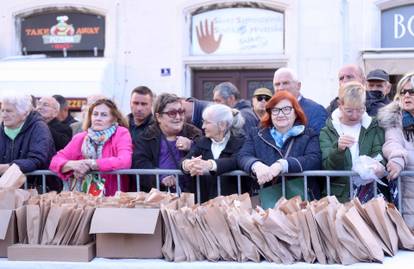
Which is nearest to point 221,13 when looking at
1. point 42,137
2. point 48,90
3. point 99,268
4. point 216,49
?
point 216,49

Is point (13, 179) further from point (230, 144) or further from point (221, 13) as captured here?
point (221, 13)

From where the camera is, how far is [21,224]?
363 cm

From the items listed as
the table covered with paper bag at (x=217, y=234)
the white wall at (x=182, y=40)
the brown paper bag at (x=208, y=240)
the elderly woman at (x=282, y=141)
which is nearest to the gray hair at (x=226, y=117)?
the elderly woman at (x=282, y=141)

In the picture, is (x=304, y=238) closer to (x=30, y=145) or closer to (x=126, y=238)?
(x=126, y=238)

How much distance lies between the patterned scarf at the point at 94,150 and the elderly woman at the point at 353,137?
1.58 m

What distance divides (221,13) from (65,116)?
3.76 meters

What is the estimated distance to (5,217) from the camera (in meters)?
3.58

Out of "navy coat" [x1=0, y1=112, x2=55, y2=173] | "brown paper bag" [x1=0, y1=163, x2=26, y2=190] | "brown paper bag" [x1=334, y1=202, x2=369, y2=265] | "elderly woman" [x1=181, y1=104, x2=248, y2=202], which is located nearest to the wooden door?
"navy coat" [x1=0, y1=112, x2=55, y2=173]

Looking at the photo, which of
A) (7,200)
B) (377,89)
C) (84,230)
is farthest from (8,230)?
(377,89)

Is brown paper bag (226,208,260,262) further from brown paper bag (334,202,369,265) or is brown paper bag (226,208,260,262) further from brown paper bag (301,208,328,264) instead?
brown paper bag (334,202,369,265)

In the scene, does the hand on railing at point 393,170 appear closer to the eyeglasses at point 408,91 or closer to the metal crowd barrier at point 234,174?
the metal crowd barrier at point 234,174

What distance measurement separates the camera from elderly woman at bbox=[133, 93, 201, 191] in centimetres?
465

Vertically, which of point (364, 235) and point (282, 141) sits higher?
point (282, 141)

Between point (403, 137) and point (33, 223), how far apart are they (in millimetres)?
2391
